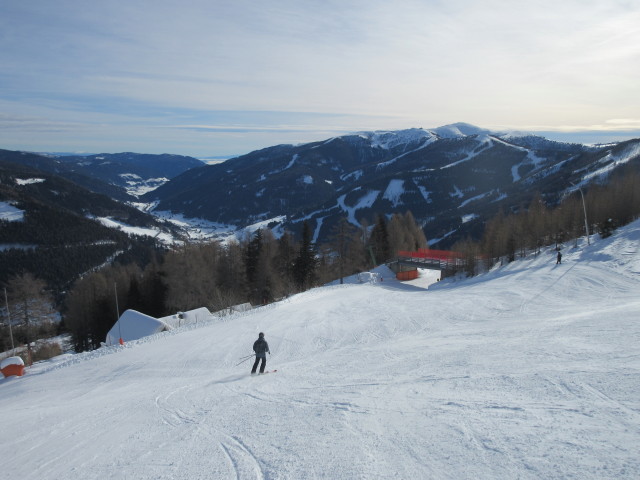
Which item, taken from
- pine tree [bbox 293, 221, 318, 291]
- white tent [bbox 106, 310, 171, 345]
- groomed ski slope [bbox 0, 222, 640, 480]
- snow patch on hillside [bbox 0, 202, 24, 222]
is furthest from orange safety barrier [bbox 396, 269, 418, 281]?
snow patch on hillside [bbox 0, 202, 24, 222]

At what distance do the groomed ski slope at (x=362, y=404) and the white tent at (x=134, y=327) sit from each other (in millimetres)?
17025

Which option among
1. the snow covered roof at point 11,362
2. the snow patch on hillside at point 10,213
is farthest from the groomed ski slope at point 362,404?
the snow patch on hillside at point 10,213

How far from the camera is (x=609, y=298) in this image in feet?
74.8

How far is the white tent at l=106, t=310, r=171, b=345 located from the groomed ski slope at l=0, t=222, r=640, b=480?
1703 cm

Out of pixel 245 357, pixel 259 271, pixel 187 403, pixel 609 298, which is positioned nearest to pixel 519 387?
pixel 187 403

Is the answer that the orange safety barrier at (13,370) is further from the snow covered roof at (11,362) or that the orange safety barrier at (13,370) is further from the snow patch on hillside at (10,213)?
the snow patch on hillside at (10,213)

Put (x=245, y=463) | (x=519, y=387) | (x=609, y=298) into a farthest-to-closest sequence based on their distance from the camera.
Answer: (x=609, y=298), (x=519, y=387), (x=245, y=463)

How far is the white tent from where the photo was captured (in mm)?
39969

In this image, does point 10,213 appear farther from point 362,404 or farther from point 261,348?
point 362,404

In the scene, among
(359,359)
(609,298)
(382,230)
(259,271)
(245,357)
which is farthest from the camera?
(382,230)

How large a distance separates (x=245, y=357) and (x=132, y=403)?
247 inches

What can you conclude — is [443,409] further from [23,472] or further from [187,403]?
[23,472]

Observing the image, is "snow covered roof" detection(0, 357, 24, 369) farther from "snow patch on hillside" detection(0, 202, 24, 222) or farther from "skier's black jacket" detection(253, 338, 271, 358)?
"snow patch on hillside" detection(0, 202, 24, 222)

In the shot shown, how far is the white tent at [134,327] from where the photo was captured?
3997cm
